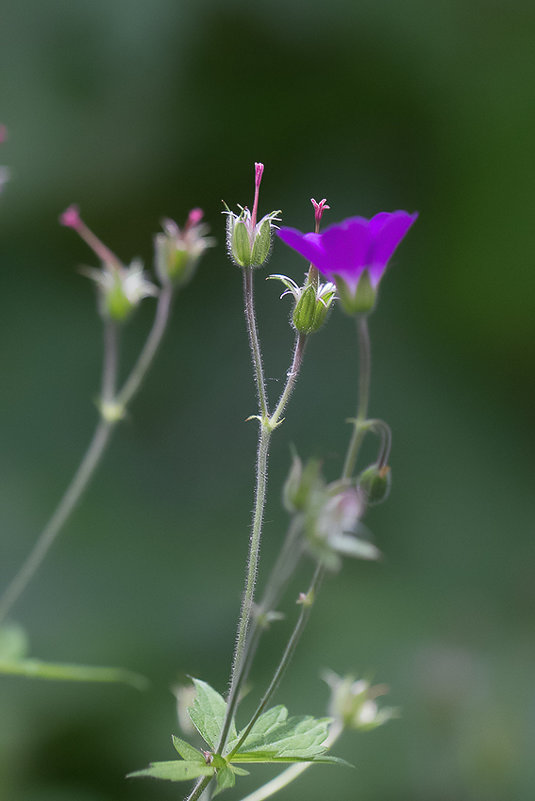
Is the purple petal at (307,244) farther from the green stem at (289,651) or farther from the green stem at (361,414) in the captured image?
the green stem at (289,651)

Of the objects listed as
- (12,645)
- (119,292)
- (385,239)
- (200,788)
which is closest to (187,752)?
(200,788)

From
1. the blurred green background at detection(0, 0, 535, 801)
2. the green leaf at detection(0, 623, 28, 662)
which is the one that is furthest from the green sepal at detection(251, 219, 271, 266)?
the blurred green background at detection(0, 0, 535, 801)

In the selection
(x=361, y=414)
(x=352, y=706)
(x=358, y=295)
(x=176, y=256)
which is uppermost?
(x=176, y=256)

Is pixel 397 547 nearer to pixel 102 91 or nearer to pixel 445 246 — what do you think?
pixel 445 246

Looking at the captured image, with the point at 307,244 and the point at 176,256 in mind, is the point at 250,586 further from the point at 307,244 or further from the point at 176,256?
the point at 176,256

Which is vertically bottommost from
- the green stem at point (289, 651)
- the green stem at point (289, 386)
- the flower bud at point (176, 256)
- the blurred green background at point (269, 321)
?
the green stem at point (289, 651)

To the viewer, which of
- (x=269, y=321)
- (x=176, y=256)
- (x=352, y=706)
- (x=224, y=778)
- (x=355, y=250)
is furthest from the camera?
(x=269, y=321)

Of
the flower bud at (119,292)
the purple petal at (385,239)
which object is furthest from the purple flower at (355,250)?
the flower bud at (119,292)
